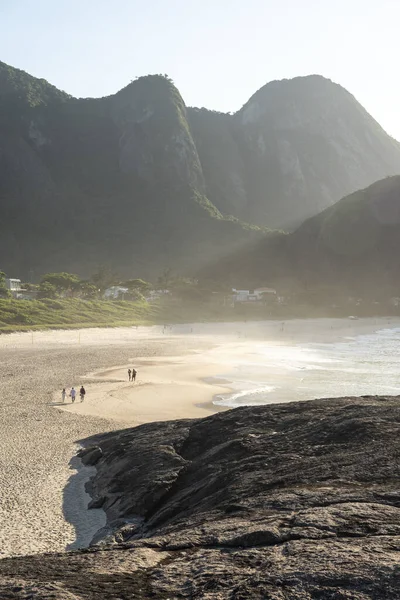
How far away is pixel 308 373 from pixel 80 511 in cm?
2519

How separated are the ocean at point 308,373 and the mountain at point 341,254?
87.9m

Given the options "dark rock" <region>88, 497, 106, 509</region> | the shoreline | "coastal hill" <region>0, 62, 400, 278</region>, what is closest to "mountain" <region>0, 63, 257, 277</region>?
"coastal hill" <region>0, 62, 400, 278</region>

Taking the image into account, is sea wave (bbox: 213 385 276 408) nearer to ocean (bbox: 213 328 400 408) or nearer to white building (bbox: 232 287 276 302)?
ocean (bbox: 213 328 400 408)

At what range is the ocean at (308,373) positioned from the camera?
27.6 m

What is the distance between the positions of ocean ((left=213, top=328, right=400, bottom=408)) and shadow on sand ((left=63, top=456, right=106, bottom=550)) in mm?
11718

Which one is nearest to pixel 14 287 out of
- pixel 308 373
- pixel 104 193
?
pixel 308 373

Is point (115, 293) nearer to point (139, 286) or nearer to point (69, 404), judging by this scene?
point (139, 286)

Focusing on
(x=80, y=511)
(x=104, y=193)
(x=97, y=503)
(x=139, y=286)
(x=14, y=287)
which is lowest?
(x=80, y=511)

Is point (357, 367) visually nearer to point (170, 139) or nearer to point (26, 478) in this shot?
point (26, 478)

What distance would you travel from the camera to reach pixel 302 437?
36.2 feet

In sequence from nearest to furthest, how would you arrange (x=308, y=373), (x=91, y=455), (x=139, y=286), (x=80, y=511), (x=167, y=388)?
(x=80, y=511), (x=91, y=455), (x=167, y=388), (x=308, y=373), (x=139, y=286)

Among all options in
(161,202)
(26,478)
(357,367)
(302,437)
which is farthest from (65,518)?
(161,202)

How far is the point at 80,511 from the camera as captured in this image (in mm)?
12562

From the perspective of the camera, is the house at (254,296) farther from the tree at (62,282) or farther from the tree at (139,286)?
the tree at (62,282)
